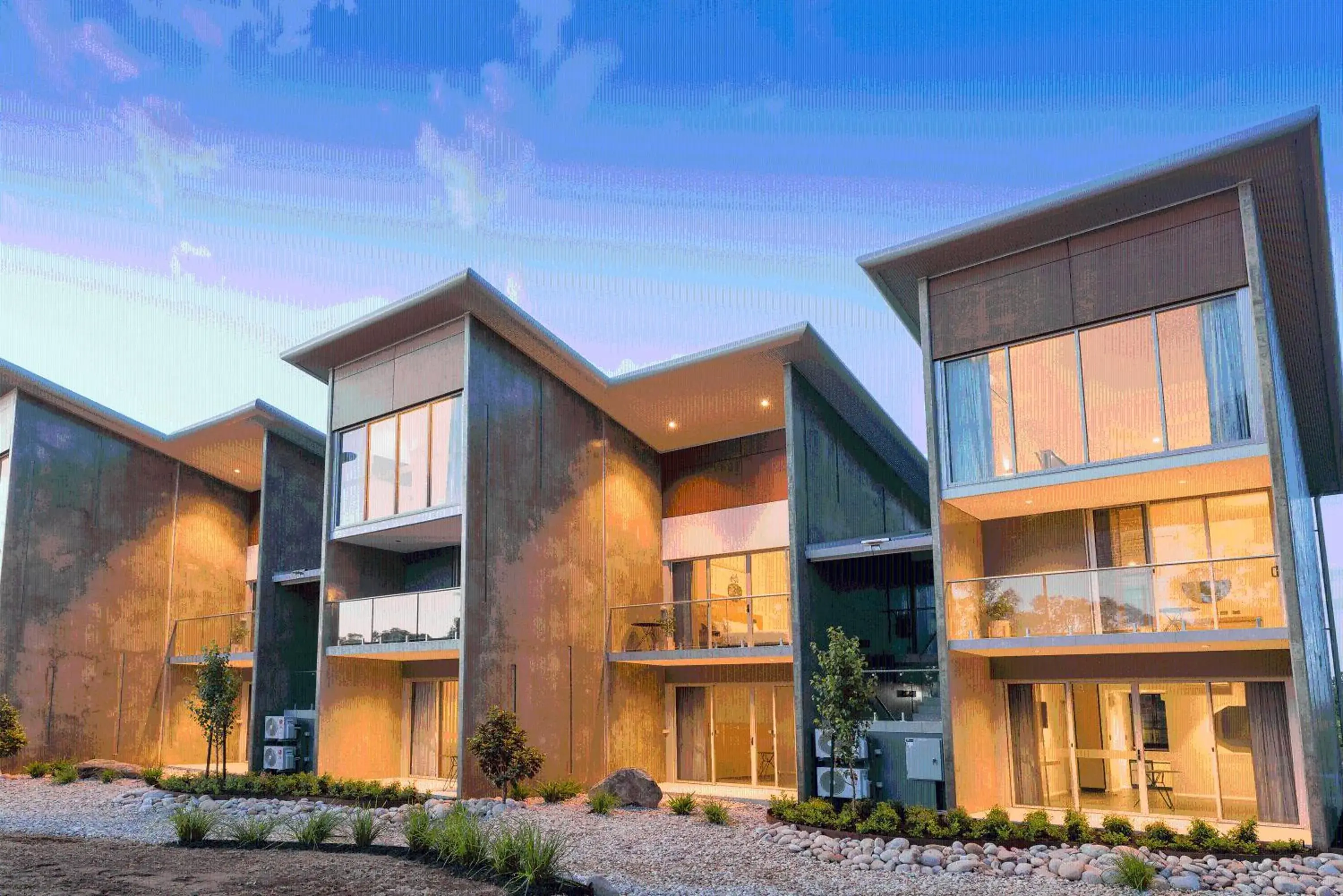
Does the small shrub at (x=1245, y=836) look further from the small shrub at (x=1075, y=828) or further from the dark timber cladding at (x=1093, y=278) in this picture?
the dark timber cladding at (x=1093, y=278)

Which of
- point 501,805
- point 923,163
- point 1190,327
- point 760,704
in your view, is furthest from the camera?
point 923,163

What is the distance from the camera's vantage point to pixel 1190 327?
45.7 ft

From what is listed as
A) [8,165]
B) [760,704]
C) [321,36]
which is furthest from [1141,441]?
[8,165]

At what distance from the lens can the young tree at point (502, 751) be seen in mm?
17016

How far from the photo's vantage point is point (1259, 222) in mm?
13742

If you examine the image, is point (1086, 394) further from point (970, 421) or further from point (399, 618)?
point (399, 618)

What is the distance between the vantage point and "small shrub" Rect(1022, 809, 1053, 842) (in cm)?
1283

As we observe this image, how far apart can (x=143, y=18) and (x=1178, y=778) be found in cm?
7221

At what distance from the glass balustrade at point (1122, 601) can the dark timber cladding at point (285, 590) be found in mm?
14644

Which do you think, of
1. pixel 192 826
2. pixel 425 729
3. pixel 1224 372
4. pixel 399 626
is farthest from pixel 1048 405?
pixel 425 729

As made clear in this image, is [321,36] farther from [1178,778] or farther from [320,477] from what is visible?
[1178,778]

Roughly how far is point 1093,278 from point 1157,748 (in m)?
6.91

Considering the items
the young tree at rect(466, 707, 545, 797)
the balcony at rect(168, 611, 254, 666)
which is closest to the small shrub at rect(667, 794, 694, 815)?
the young tree at rect(466, 707, 545, 797)

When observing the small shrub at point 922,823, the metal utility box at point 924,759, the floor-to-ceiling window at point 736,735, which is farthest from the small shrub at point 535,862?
the floor-to-ceiling window at point 736,735
